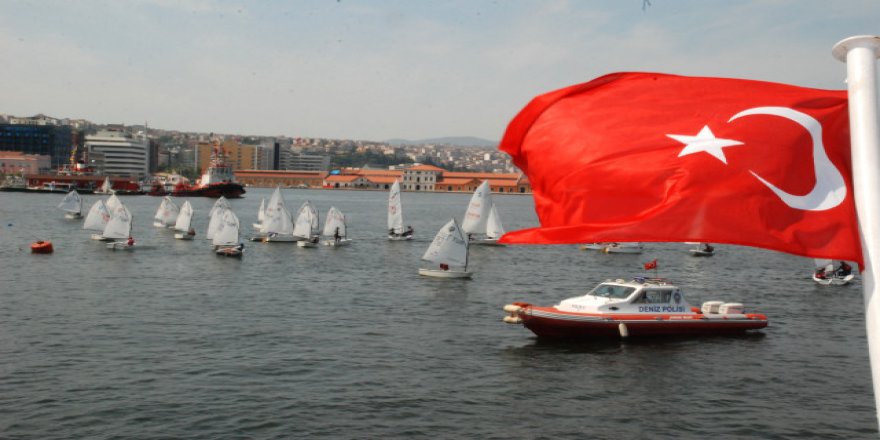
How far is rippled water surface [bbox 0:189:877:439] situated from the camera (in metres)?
26.1

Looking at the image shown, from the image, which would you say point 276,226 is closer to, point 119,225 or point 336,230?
point 336,230

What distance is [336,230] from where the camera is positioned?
287 feet

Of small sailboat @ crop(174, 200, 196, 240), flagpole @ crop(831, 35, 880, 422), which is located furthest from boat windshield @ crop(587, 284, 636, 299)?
small sailboat @ crop(174, 200, 196, 240)

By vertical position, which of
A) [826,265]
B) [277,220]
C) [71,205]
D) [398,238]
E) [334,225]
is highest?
[71,205]

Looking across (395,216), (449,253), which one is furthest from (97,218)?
(449,253)

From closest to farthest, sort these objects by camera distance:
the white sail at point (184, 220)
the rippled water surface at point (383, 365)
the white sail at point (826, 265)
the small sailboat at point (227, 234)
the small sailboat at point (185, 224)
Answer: the rippled water surface at point (383, 365)
the white sail at point (826, 265)
the small sailboat at point (227, 234)
the small sailboat at point (185, 224)
the white sail at point (184, 220)

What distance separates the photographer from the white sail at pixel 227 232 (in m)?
75.2

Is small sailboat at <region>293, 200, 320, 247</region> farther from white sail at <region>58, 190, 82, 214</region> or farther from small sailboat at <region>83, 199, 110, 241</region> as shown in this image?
white sail at <region>58, 190, 82, 214</region>

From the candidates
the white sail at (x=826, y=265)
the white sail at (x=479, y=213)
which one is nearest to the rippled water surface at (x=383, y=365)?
the white sail at (x=826, y=265)

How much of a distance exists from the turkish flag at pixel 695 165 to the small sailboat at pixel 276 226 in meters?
79.6

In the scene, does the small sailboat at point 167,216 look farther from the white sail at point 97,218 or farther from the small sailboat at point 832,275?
the small sailboat at point 832,275

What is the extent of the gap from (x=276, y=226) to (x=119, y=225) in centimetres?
1573

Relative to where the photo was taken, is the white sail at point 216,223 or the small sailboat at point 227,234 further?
the white sail at point 216,223

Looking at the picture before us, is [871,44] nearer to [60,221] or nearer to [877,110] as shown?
[877,110]
